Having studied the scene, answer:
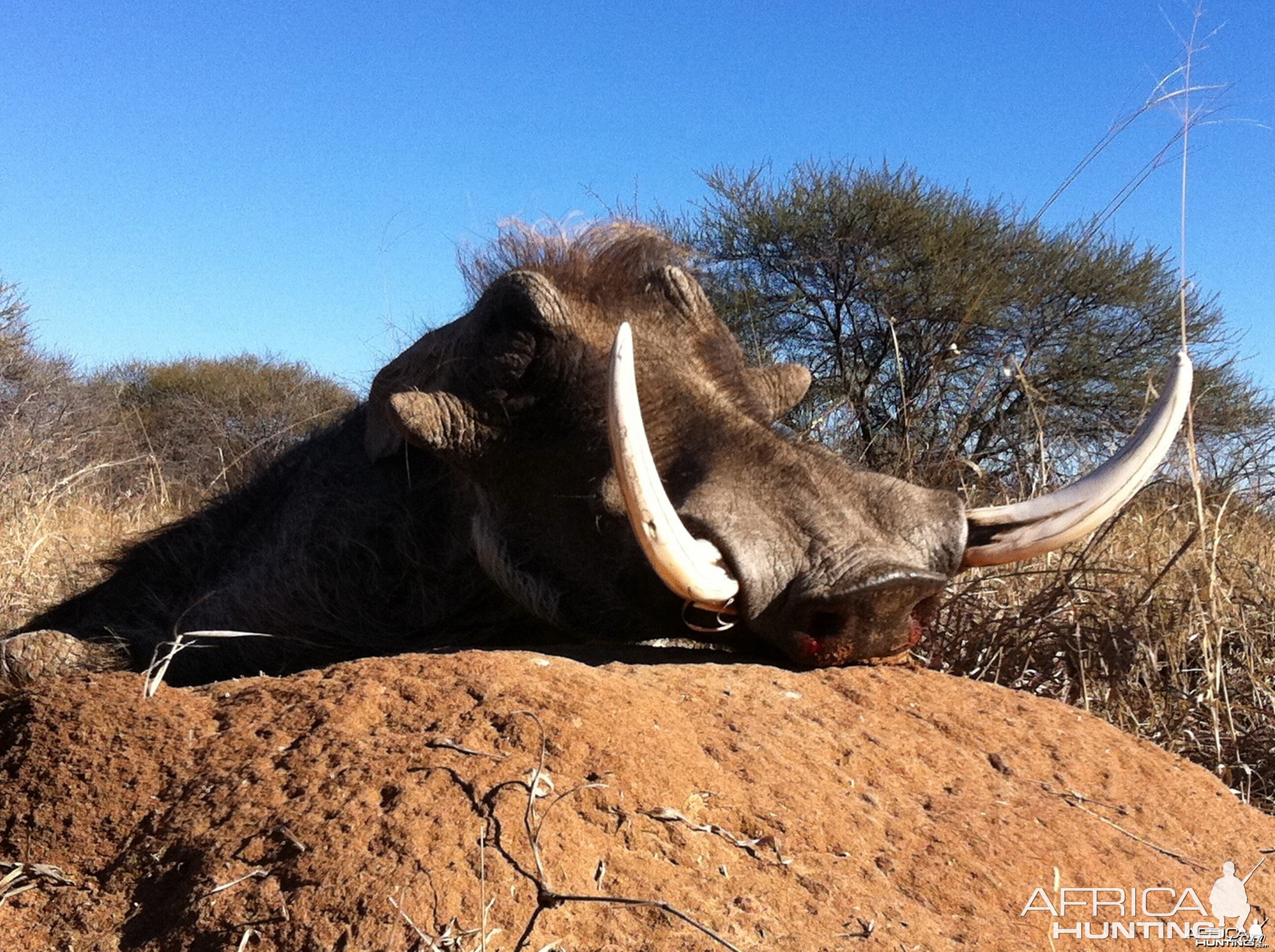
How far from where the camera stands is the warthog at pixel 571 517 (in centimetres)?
245

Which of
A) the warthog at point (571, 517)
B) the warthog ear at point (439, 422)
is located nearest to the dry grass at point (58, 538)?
the warthog at point (571, 517)

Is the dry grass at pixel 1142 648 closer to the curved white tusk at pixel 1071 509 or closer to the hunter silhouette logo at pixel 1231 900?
the curved white tusk at pixel 1071 509

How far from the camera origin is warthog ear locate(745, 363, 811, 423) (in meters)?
3.66

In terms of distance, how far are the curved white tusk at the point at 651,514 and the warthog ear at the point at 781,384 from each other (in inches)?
49.9

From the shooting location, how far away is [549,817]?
1.68 metres

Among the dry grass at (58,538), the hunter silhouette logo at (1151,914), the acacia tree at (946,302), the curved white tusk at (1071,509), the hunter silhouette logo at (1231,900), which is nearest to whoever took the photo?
the hunter silhouette logo at (1151,914)

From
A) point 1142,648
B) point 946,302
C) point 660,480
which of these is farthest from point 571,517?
point 946,302

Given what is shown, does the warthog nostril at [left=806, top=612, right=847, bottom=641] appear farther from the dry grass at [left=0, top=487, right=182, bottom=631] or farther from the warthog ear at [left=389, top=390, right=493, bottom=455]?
the dry grass at [left=0, top=487, right=182, bottom=631]

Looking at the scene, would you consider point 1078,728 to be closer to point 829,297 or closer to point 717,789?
point 717,789

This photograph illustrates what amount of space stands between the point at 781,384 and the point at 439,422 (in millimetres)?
1207

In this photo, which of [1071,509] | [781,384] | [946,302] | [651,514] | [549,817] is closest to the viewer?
[549,817]

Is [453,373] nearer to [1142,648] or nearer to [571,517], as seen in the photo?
[571,517]

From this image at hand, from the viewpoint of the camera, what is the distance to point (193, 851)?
1652 mm

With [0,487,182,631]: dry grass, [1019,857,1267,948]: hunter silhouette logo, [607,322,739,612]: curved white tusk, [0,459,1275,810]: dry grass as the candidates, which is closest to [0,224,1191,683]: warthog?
[607,322,739,612]: curved white tusk
